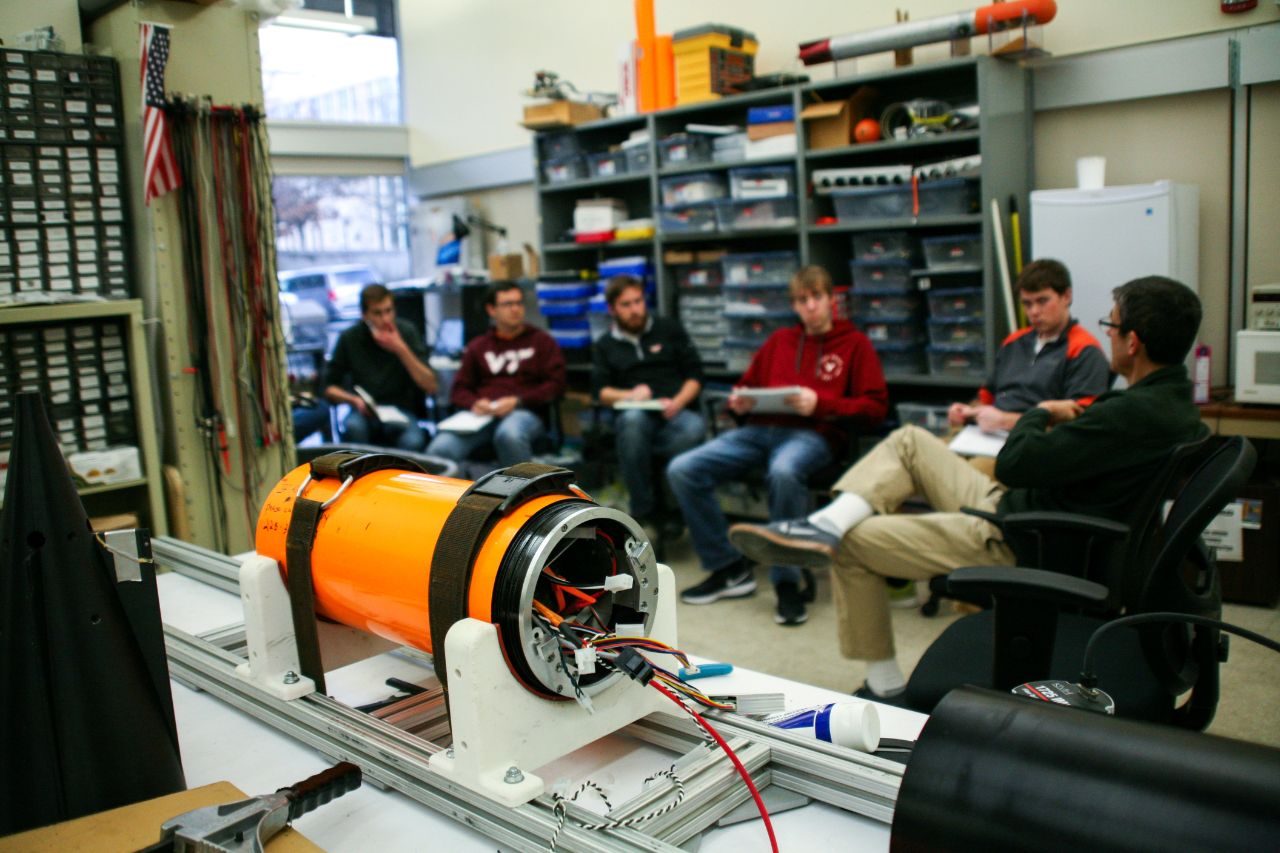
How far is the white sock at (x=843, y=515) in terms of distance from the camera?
2740 mm

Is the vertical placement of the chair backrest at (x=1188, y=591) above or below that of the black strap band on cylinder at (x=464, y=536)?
below

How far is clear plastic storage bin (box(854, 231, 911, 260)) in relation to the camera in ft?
13.5

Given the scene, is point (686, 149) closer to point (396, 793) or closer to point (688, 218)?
point (688, 218)

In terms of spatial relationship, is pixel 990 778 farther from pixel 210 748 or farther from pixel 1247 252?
pixel 1247 252

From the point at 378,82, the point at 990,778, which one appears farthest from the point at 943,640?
Answer: the point at 378,82

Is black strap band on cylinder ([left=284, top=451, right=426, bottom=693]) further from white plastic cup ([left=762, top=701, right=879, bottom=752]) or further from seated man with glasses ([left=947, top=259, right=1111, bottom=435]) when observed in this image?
seated man with glasses ([left=947, top=259, right=1111, bottom=435])

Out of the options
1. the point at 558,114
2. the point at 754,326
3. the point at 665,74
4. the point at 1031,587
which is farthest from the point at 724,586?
the point at 558,114

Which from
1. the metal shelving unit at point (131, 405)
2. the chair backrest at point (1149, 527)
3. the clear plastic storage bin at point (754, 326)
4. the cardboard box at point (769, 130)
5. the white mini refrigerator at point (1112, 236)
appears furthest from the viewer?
the clear plastic storage bin at point (754, 326)

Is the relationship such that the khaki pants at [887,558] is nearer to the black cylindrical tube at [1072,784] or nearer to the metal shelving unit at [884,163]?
the metal shelving unit at [884,163]

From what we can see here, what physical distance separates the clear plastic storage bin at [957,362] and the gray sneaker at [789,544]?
1486 mm

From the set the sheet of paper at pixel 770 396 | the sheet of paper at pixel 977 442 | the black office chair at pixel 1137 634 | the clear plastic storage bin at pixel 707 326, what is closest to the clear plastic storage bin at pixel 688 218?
the clear plastic storage bin at pixel 707 326

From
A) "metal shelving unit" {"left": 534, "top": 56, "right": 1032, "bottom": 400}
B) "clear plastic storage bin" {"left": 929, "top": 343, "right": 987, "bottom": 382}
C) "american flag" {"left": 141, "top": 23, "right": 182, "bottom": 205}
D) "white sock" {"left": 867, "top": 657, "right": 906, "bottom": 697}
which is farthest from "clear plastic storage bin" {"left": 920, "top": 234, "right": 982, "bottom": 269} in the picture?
"american flag" {"left": 141, "top": 23, "right": 182, "bottom": 205}

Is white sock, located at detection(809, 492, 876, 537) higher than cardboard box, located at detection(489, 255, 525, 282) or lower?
lower

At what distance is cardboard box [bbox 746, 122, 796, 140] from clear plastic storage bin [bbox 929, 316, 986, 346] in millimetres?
996
